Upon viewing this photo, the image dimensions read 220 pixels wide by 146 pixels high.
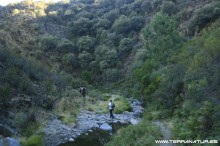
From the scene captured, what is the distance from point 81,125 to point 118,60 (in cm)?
3394

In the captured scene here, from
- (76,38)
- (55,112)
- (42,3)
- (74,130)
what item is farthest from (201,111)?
(42,3)

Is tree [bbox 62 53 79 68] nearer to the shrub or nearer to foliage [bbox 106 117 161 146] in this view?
the shrub

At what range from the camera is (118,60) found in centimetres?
5181

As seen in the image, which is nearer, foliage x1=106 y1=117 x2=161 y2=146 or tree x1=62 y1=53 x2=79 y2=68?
foliage x1=106 y1=117 x2=161 y2=146

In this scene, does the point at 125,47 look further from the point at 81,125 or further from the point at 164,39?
the point at 81,125

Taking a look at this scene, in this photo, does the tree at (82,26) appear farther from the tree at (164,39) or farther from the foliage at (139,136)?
the foliage at (139,136)

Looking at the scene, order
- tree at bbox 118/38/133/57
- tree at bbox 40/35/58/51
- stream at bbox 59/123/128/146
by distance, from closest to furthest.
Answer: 1. stream at bbox 59/123/128/146
2. tree at bbox 118/38/133/57
3. tree at bbox 40/35/58/51

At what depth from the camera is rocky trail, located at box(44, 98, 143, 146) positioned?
1525 cm

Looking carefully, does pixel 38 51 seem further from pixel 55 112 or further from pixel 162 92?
pixel 162 92

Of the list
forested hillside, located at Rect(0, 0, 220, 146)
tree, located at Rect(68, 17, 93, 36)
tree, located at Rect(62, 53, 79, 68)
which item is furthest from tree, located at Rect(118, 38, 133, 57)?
tree, located at Rect(68, 17, 93, 36)

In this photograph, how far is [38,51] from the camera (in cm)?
5281

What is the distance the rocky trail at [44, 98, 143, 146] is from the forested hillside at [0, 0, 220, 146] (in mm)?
883

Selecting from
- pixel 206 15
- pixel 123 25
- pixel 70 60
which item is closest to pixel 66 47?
pixel 70 60

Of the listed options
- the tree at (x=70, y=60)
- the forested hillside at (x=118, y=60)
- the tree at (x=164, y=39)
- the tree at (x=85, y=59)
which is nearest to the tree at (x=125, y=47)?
the forested hillside at (x=118, y=60)
